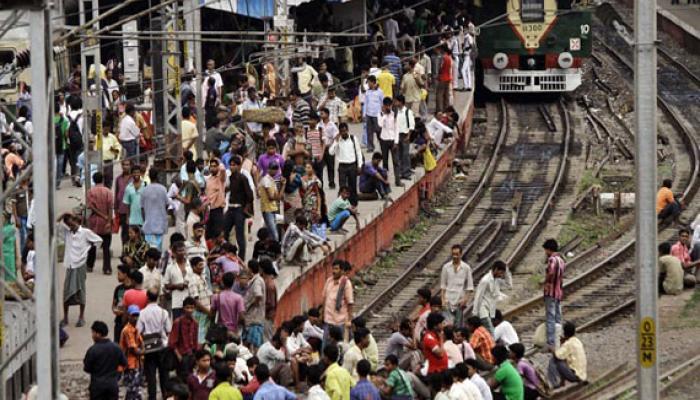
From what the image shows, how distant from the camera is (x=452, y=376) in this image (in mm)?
17641

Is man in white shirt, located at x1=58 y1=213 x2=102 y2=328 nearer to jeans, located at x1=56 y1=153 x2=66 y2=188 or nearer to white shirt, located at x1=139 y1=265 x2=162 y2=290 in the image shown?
white shirt, located at x1=139 y1=265 x2=162 y2=290

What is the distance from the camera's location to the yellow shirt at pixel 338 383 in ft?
57.8

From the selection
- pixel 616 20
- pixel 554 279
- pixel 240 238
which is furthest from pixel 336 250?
pixel 616 20

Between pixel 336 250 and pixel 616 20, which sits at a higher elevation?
pixel 616 20

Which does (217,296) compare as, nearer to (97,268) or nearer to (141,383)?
(141,383)

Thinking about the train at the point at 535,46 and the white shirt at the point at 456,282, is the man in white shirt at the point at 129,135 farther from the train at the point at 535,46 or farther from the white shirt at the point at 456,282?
the train at the point at 535,46

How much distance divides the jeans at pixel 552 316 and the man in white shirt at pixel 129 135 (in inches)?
326

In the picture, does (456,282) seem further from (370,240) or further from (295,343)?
(370,240)

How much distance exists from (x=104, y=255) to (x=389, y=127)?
7187 millimetres

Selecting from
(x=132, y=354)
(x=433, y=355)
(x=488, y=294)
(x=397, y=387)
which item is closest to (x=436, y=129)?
(x=488, y=294)

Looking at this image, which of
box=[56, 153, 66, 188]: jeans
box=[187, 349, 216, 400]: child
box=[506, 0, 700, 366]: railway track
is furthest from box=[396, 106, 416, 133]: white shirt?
box=[187, 349, 216, 400]: child

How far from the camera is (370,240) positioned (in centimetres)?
2908

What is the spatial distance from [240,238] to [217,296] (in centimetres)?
409

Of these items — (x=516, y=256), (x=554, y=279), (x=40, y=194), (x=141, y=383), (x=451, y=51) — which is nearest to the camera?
(x=40, y=194)
